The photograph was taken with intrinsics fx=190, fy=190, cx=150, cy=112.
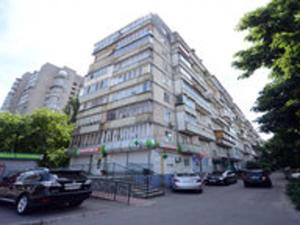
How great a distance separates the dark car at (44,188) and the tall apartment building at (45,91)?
42608mm

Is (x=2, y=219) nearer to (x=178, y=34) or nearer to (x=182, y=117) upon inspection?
(x=182, y=117)

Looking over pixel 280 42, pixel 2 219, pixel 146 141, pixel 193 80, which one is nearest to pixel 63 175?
pixel 2 219

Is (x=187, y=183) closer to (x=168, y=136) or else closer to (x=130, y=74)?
(x=168, y=136)

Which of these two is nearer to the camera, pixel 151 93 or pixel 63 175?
pixel 63 175

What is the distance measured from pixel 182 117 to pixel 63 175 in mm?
17597

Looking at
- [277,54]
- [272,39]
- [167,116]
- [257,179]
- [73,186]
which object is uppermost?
[167,116]

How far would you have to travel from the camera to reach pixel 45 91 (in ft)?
159

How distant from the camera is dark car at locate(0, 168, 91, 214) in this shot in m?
6.48

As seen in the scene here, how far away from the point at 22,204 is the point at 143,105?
608 inches

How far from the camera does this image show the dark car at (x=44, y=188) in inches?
255

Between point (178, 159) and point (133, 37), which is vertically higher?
point (133, 37)

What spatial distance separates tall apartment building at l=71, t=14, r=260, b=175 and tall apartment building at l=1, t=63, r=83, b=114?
22.6 m

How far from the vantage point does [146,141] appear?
59.5 ft

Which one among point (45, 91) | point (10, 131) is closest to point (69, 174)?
point (10, 131)
